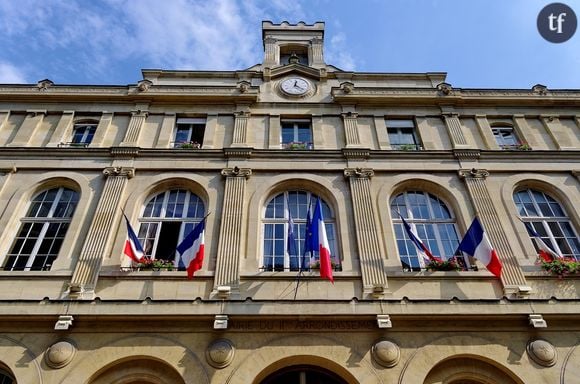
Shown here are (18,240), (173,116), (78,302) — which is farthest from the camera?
(173,116)

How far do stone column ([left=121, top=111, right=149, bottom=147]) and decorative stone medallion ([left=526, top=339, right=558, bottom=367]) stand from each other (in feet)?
46.8

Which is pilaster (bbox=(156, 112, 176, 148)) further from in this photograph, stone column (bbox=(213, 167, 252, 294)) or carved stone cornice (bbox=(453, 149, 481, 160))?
carved stone cornice (bbox=(453, 149, 481, 160))

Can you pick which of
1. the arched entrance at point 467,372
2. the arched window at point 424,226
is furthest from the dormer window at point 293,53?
the arched entrance at point 467,372

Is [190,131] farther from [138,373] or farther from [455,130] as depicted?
[455,130]

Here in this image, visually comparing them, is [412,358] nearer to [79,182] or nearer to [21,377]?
[21,377]

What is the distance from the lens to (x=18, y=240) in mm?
12906

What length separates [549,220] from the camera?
13758 millimetres

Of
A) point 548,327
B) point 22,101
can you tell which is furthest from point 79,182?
point 548,327

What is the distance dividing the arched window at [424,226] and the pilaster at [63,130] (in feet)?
42.7

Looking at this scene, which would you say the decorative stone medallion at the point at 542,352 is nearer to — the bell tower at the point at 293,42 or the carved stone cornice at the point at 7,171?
the bell tower at the point at 293,42

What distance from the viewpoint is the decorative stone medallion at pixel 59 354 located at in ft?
31.8

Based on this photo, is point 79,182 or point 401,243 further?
point 79,182

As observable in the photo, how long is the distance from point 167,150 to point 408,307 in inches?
397

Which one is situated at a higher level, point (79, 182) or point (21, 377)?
point (79, 182)
